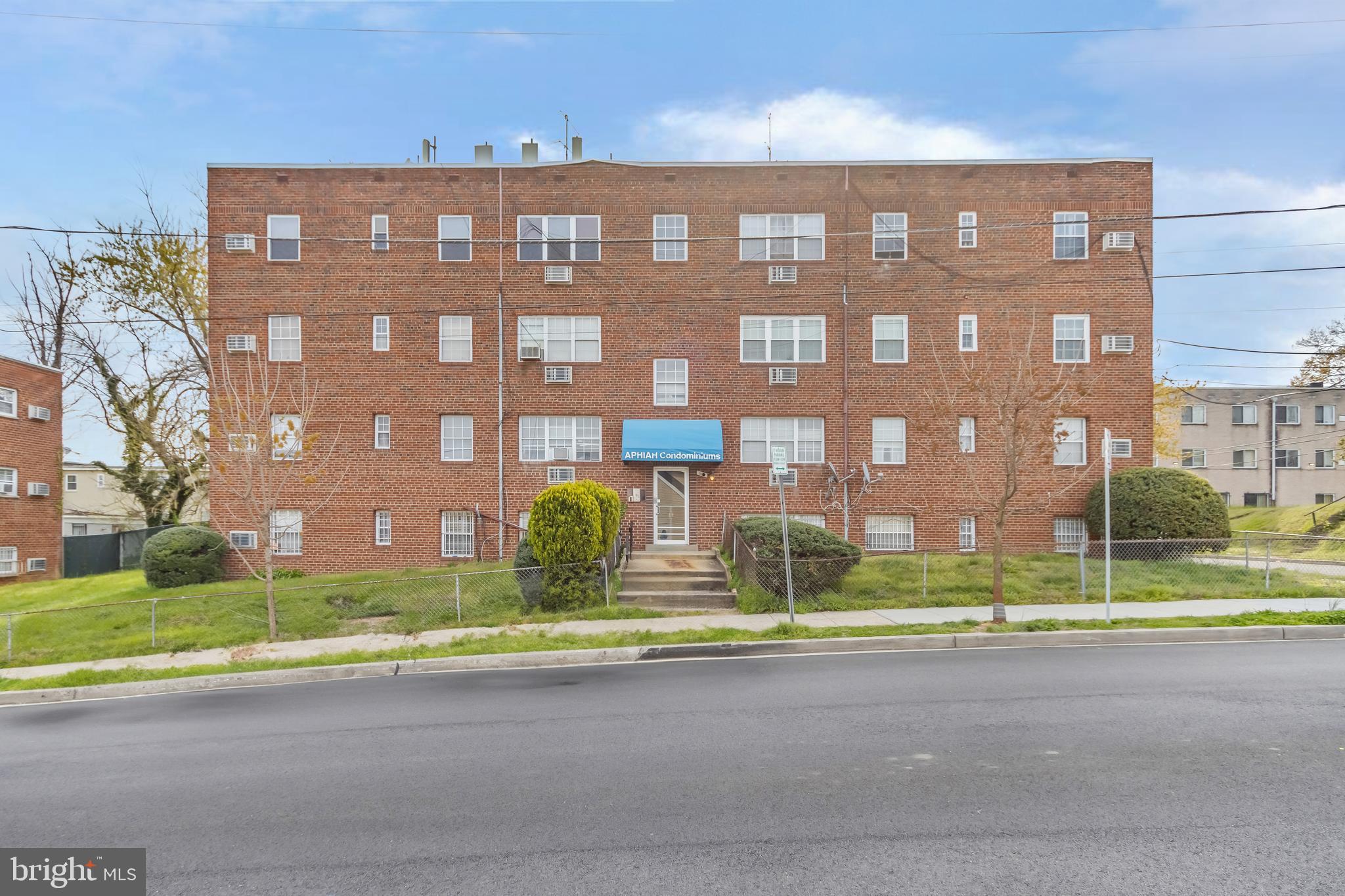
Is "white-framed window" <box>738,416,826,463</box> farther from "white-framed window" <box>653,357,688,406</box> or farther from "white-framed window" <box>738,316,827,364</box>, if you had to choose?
"white-framed window" <box>653,357,688,406</box>

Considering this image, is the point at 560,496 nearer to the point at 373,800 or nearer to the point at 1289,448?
the point at 373,800

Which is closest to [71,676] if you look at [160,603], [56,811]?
[160,603]

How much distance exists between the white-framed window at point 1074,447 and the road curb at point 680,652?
987 centimetres

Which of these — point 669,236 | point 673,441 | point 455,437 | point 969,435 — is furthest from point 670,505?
point 969,435

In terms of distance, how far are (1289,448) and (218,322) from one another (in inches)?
2115

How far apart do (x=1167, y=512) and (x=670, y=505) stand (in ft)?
38.3

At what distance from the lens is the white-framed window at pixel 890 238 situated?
2123cm

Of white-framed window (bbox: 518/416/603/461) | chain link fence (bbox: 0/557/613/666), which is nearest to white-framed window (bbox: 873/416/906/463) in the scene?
white-framed window (bbox: 518/416/603/461)

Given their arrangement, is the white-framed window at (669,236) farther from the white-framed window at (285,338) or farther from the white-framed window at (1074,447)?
the white-framed window at (1074,447)

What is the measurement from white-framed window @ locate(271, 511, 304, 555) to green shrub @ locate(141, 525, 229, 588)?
1604 millimetres

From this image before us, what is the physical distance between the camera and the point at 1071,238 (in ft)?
69.2

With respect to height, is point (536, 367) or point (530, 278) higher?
point (530, 278)

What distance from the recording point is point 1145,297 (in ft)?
68.6

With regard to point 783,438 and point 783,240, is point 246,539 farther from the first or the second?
point 783,240
